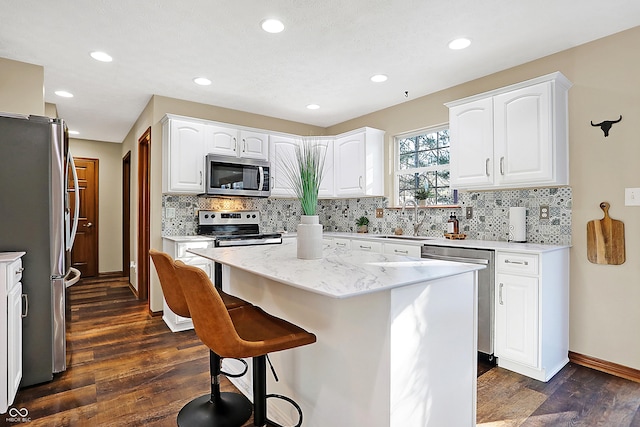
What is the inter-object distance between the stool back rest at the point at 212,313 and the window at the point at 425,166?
2.97 m

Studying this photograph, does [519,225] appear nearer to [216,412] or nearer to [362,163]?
[362,163]

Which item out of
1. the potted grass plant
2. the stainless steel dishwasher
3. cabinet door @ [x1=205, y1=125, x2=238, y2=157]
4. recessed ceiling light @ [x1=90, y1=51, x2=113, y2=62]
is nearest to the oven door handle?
the stainless steel dishwasher

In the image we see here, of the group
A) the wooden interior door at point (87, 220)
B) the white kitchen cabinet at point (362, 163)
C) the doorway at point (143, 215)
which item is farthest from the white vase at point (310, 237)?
the wooden interior door at point (87, 220)

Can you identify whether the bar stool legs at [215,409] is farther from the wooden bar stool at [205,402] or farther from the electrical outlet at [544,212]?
the electrical outlet at [544,212]

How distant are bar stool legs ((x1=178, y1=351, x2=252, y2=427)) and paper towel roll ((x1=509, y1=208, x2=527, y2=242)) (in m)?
2.44

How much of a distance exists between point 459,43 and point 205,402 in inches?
117

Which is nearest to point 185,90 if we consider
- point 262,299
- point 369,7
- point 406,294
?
point 369,7

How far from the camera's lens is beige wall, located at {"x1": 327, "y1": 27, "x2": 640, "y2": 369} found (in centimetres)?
253

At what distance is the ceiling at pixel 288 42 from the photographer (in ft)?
7.50

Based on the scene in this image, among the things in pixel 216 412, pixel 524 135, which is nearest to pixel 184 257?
pixel 216 412

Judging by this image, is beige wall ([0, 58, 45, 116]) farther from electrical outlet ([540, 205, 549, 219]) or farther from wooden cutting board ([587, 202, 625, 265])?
wooden cutting board ([587, 202, 625, 265])

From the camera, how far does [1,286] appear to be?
1990mm

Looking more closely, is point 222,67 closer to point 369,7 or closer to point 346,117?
point 369,7

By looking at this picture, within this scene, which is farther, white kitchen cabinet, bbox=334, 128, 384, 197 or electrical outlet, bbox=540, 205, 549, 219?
white kitchen cabinet, bbox=334, 128, 384, 197
